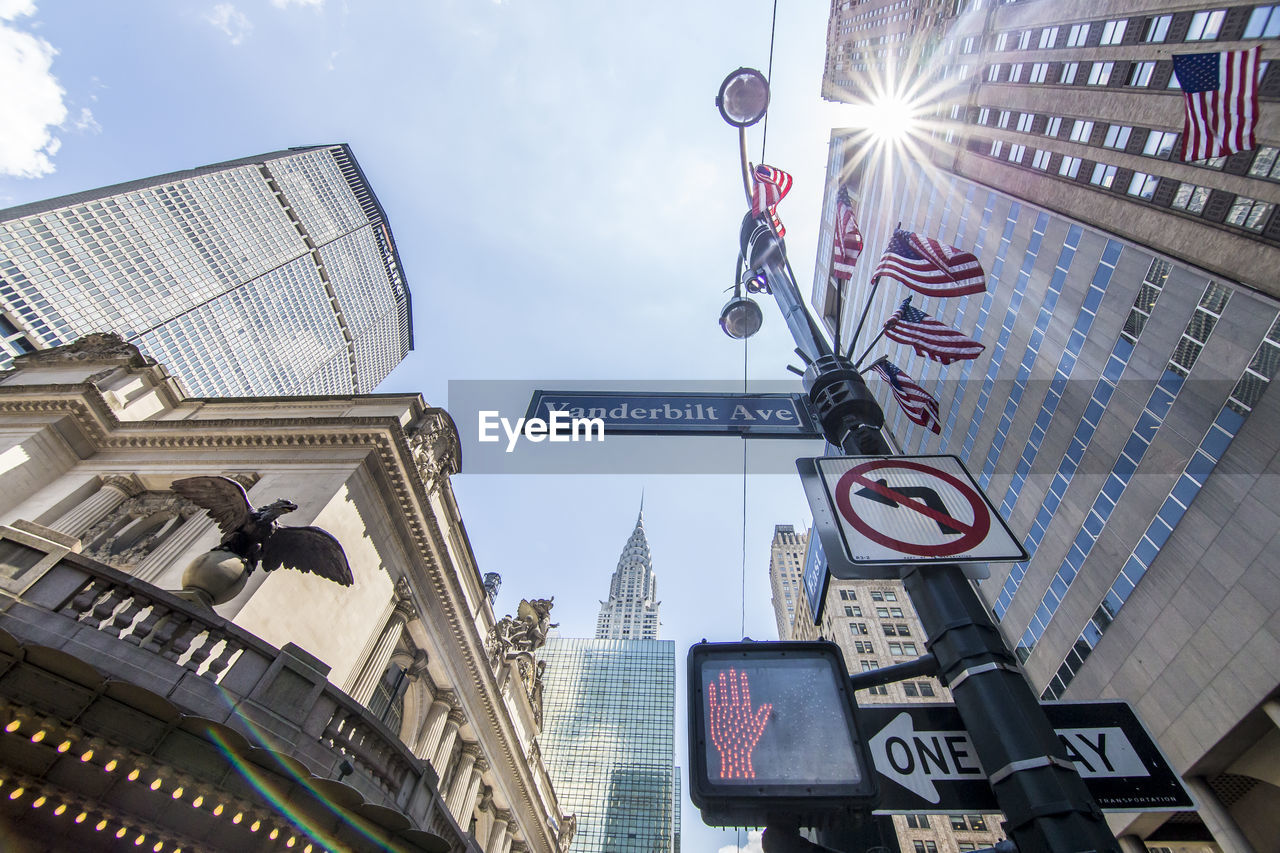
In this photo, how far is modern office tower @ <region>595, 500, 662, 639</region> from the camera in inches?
5605

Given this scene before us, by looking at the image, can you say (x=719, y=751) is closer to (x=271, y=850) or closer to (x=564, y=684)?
(x=271, y=850)

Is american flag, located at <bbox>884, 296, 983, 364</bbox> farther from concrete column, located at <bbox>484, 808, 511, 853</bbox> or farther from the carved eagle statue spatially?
concrete column, located at <bbox>484, 808, 511, 853</bbox>

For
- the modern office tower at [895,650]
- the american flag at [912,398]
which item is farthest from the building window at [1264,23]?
the modern office tower at [895,650]

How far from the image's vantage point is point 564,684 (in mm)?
112062

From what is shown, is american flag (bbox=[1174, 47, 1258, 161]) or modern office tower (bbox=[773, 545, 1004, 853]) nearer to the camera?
american flag (bbox=[1174, 47, 1258, 161])

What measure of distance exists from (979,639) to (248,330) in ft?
517

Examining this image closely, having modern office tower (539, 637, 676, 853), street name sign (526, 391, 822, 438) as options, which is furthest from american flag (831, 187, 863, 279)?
modern office tower (539, 637, 676, 853)

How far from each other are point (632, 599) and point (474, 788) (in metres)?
125

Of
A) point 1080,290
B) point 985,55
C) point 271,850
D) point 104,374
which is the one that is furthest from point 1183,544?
point 104,374

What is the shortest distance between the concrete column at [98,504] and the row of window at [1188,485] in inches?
1892

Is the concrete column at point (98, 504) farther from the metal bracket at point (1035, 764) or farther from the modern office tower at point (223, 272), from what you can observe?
the modern office tower at point (223, 272)

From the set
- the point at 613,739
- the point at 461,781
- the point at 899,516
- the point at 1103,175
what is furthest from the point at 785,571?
the point at 899,516

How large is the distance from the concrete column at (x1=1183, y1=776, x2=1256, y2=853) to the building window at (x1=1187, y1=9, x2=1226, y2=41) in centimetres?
3812

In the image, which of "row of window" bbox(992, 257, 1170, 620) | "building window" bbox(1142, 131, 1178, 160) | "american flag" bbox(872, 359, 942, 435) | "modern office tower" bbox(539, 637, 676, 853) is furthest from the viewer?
"modern office tower" bbox(539, 637, 676, 853)
